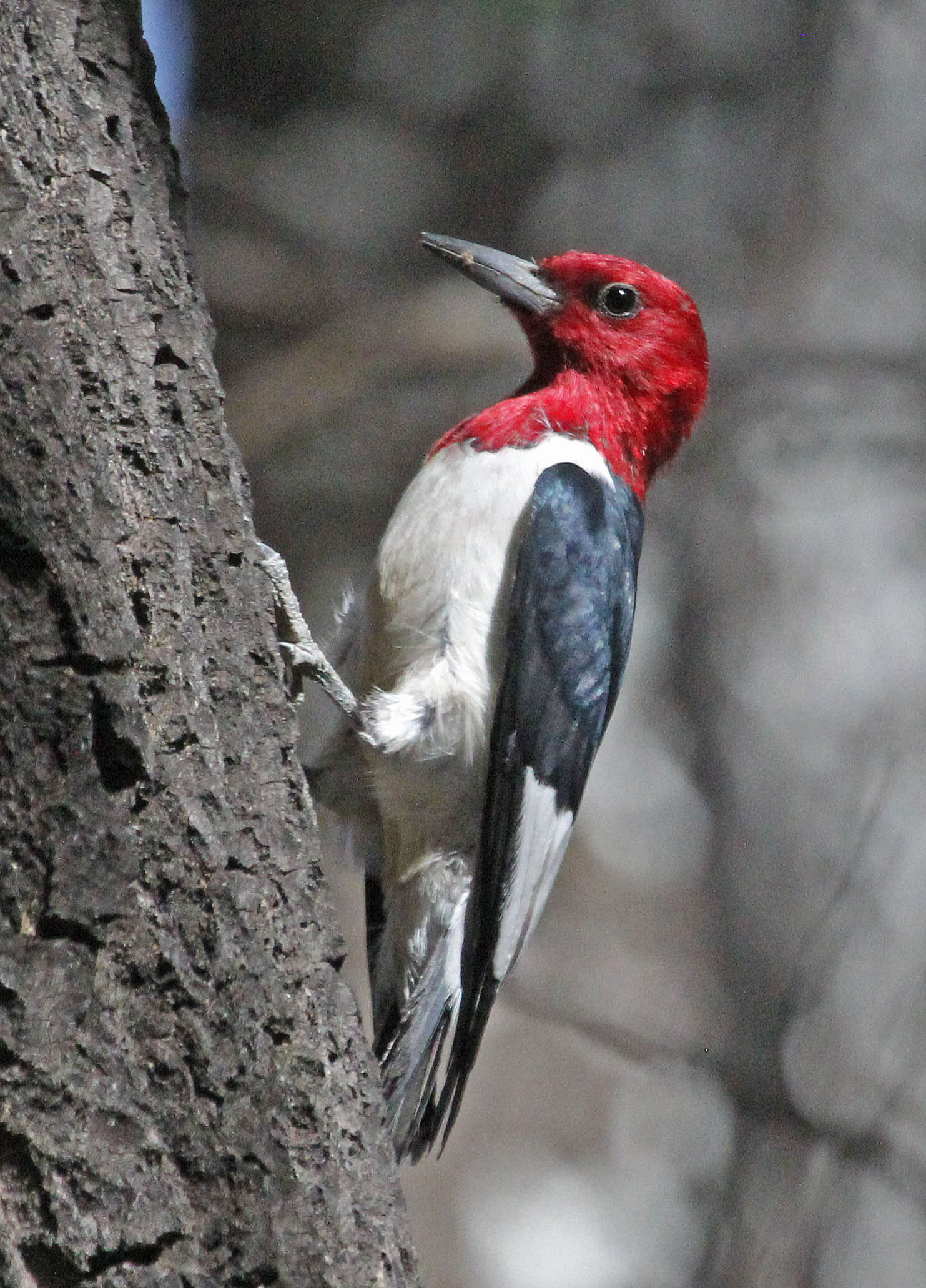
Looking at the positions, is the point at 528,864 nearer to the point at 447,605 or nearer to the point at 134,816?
the point at 447,605

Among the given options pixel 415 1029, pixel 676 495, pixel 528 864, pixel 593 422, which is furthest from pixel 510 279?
pixel 676 495

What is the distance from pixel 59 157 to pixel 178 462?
346mm

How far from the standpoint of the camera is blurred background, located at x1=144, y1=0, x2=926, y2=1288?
4500 mm

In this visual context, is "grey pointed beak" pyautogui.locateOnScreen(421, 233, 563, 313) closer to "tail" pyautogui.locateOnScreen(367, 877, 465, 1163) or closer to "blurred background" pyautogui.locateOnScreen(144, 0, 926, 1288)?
"tail" pyautogui.locateOnScreen(367, 877, 465, 1163)

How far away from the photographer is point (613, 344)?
302 centimetres

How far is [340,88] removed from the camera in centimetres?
499

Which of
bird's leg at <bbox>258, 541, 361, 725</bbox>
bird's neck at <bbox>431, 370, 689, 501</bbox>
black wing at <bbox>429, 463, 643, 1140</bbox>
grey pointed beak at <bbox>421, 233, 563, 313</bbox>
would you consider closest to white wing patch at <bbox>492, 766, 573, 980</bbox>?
black wing at <bbox>429, 463, 643, 1140</bbox>

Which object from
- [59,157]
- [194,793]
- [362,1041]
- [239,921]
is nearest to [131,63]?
[59,157]

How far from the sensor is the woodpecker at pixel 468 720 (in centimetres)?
245

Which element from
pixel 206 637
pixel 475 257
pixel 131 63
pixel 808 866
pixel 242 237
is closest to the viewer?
pixel 206 637

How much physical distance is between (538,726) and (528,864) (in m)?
0.25

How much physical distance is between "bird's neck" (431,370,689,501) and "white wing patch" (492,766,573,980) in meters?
0.67

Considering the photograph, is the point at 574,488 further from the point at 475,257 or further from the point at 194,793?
the point at 194,793

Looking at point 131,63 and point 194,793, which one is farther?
point 131,63
